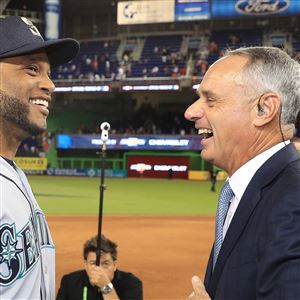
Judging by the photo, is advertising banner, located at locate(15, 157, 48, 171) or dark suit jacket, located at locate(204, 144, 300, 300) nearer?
dark suit jacket, located at locate(204, 144, 300, 300)

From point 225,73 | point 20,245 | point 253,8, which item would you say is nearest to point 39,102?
point 20,245

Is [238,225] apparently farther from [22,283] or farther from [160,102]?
[160,102]

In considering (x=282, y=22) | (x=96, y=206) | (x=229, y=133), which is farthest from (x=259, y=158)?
(x=282, y=22)

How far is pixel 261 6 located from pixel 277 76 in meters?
35.5

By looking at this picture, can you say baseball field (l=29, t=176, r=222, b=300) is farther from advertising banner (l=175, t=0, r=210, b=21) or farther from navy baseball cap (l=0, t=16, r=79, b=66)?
advertising banner (l=175, t=0, r=210, b=21)

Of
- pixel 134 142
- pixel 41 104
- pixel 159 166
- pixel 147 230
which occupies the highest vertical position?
pixel 41 104

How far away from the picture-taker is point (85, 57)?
42.1 metres

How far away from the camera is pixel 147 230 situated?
497 inches

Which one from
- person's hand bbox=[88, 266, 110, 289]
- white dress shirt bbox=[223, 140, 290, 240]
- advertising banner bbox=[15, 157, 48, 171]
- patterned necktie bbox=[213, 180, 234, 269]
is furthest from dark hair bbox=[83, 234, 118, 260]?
advertising banner bbox=[15, 157, 48, 171]

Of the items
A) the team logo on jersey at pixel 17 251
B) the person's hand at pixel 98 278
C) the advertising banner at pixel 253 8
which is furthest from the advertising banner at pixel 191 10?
the team logo on jersey at pixel 17 251

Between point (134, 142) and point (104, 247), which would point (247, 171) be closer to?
point (104, 247)

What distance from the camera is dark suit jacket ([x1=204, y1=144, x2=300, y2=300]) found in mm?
1528

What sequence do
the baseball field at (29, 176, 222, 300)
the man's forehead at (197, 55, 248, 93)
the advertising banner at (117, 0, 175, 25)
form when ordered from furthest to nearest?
the advertising banner at (117, 0, 175, 25), the baseball field at (29, 176, 222, 300), the man's forehead at (197, 55, 248, 93)

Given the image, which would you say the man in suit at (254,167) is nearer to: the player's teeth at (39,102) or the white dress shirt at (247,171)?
the white dress shirt at (247,171)
